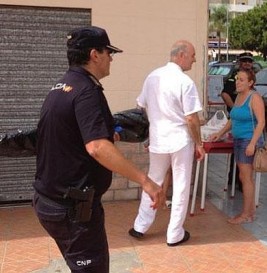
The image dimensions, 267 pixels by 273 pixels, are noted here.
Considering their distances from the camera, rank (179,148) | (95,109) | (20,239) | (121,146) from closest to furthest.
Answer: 1. (95,109)
2. (179,148)
3. (20,239)
4. (121,146)

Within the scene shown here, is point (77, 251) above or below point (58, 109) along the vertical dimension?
below

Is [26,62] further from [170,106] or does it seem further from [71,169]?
[71,169]

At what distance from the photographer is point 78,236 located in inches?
96.9

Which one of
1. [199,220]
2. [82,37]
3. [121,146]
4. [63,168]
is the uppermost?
[82,37]

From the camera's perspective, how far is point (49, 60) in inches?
216

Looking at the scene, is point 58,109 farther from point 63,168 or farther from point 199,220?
point 199,220

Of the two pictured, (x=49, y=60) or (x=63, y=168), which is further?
(x=49, y=60)

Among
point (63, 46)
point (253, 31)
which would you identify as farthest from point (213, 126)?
point (253, 31)

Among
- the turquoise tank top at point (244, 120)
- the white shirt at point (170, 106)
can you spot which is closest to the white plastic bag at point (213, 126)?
the turquoise tank top at point (244, 120)

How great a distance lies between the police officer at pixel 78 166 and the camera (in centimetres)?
235

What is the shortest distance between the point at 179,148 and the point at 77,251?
1.98 meters

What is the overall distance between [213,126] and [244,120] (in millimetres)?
656

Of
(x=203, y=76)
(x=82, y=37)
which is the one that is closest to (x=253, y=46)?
(x=203, y=76)

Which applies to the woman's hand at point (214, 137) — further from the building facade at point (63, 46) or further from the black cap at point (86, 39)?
the black cap at point (86, 39)
